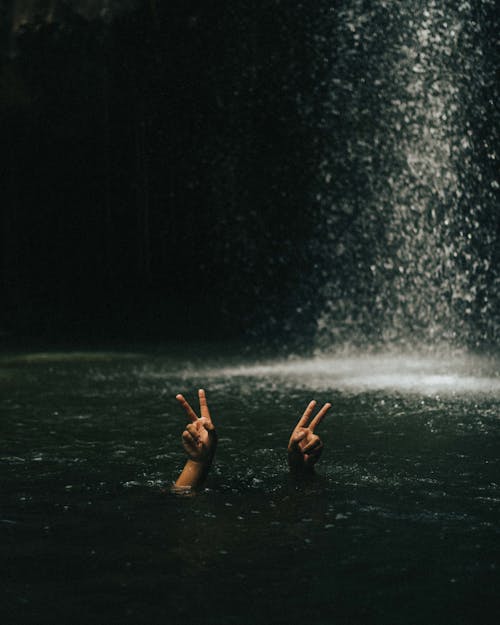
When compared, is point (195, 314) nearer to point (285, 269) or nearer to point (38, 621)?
point (285, 269)

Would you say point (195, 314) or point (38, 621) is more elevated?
point (195, 314)

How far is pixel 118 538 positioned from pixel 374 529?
1.18 metres

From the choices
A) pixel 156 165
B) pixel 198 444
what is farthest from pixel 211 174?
pixel 198 444

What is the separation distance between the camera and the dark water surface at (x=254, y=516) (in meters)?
3.97

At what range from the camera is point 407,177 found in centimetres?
1869

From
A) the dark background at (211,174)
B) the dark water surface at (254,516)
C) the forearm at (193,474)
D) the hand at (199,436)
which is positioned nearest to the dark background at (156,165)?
the dark background at (211,174)

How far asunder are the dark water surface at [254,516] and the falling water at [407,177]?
887 centimetres

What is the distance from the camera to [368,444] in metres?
7.40

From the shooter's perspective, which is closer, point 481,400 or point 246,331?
point 481,400

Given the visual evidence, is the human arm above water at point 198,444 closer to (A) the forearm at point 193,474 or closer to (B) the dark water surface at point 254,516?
(A) the forearm at point 193,474

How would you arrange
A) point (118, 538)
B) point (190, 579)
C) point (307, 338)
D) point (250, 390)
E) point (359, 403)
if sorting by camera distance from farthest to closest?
point (307, 338), point (250, 390), point (359, 403), point (118, 538), point (190, 579)

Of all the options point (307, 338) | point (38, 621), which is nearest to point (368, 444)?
point (38, 621)

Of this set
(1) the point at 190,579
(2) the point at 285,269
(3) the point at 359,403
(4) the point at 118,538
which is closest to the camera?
(1) the point at 190,579

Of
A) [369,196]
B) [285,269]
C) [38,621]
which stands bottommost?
[38,621]
